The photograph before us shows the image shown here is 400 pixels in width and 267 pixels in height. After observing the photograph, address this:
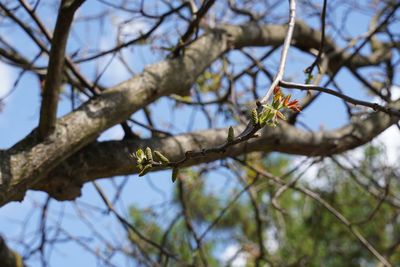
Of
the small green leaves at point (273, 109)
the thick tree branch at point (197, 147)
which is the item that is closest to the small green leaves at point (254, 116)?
the small green leaves at point (273, 109)

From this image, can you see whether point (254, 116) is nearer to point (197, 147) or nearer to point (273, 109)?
point (273, 109)

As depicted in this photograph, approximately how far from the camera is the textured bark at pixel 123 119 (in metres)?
1.89

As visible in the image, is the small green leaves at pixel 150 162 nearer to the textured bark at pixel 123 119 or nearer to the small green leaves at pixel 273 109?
the small green leaves at pixel 273 109

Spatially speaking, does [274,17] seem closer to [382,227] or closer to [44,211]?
[44,211]

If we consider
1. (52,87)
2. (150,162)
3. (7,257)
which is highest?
(52,87)

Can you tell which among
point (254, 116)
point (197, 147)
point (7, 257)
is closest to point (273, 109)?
point (254, 116)

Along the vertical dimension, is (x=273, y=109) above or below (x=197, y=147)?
below

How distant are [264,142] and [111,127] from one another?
27.2 inches

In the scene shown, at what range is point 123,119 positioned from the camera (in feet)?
7.14

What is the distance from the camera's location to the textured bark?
6.20 ft

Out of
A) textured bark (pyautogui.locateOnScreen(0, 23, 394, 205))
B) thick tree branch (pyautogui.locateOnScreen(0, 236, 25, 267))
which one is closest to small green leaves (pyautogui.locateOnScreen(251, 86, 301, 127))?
textured bark (pyautogui.locateOnScreen(0, 23, 394, 205))

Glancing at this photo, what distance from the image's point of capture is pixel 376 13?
12.0ft

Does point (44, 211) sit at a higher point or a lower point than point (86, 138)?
higher

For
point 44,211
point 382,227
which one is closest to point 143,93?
point 44,211
